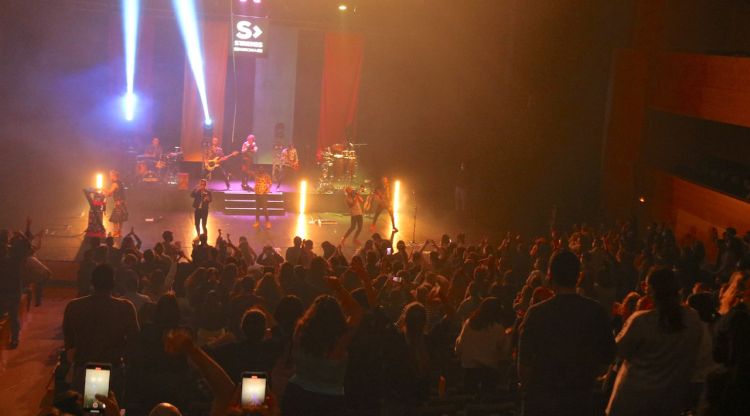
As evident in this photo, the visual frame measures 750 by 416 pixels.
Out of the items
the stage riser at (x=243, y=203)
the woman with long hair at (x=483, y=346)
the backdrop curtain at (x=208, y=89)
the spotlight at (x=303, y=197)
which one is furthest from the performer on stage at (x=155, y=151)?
the woman with long hair at (x=483, y=346)

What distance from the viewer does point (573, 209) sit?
19.1 meters

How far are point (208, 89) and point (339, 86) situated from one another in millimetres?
3503

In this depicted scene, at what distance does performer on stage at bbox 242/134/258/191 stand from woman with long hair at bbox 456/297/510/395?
46.0 feet

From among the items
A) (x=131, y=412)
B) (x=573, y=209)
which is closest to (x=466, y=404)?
(x=131, y=412)

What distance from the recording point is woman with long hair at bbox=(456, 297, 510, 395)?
655cm

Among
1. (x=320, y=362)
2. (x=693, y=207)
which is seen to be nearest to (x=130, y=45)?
(x=693, y=207)

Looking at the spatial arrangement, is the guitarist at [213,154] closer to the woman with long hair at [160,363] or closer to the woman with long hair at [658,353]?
the woman with long hair at [160,363]

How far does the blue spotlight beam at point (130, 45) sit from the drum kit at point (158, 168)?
176 cm

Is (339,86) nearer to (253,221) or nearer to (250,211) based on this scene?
(250,211)

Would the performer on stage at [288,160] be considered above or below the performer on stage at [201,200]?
above

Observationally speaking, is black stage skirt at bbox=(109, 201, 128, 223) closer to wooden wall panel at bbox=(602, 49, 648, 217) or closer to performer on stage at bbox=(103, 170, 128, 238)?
performer on stage at bbox=(103, 170, 128, 238)

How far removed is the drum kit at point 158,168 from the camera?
65.2ft

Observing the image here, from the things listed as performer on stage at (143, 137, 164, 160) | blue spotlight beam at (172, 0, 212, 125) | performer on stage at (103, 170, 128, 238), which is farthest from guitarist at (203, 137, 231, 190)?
performer on stage at (103, 170, 128, 238)

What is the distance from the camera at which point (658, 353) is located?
443 cm
